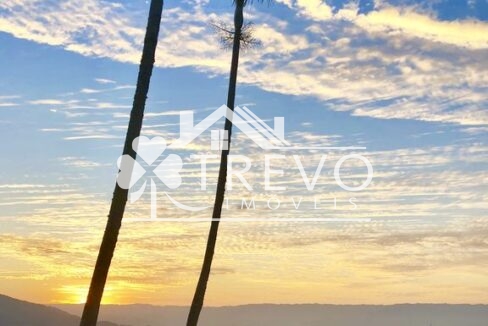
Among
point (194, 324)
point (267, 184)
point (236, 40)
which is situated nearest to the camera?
point (194, 324)

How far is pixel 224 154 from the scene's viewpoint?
2295 centimetres

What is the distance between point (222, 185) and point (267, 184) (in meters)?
7.76

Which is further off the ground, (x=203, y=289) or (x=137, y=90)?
(x=137, y=90)

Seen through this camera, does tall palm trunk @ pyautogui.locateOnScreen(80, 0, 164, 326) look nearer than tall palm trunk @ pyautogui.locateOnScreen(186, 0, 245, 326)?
Yes

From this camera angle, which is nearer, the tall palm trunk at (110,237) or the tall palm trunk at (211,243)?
the tall palm trunk at (110,237)

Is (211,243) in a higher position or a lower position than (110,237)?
higher

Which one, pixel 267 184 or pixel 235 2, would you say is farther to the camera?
pixel 267 184

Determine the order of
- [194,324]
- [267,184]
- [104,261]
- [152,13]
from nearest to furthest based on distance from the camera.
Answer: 1. [104,261]
2. [152,13]
3. [194,324]
4. [267,184]

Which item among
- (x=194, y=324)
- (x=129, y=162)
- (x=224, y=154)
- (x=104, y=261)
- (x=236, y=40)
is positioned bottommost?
(x=194, y=324)

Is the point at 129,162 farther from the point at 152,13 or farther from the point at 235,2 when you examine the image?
the point at 235,2

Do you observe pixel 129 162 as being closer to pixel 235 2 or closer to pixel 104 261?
pixel 104 261

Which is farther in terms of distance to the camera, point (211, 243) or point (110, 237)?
point (211, 243)

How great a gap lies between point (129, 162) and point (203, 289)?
805 centimetres

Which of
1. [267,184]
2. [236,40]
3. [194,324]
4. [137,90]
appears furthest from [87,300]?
[267,184]
